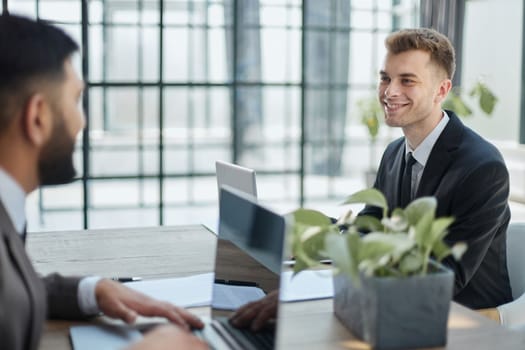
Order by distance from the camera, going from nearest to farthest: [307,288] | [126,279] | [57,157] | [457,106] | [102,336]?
[57,157]
[102,336]
[307,288]
[126,279]
[457,106]

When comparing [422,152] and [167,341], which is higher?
[422,152]

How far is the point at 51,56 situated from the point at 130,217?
806 cm

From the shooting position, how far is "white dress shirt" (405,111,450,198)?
109 inches

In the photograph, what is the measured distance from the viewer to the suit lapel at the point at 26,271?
1.36m

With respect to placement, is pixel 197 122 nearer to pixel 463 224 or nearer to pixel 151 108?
pixel 151 108

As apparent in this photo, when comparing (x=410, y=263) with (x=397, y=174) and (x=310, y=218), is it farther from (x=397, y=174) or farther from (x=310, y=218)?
(x=397, y=174)

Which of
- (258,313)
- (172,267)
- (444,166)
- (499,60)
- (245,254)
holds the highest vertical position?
(499,60)

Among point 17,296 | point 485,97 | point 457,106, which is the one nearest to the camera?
point 17,296

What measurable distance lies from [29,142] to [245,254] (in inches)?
22.5

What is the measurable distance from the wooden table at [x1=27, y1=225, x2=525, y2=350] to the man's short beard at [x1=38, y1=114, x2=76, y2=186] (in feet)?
1.37

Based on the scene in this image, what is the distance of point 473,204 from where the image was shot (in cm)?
242

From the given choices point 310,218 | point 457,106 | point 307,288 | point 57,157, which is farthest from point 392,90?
point 457,106

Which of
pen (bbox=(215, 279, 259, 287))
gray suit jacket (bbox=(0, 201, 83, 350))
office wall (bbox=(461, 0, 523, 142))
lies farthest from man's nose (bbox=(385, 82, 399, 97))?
office wall (bbox=(461, 0, 523, 142))

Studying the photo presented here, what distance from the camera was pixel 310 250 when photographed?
162 centimetres
